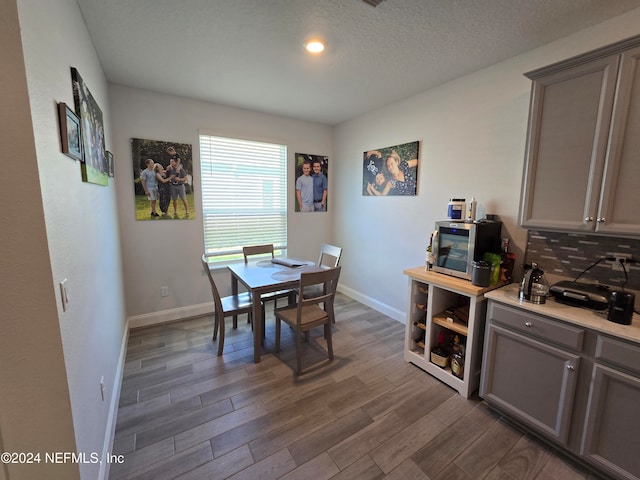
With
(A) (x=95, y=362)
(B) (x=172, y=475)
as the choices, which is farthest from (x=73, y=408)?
(B) (x=172, y=475)

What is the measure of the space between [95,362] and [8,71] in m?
1.40

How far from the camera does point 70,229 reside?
1.21 metres

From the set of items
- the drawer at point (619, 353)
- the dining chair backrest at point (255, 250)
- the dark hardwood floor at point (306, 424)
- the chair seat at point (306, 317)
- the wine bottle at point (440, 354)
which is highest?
the dining chair backrest at point (255, 250)

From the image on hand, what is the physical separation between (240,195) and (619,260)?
362 centimetres

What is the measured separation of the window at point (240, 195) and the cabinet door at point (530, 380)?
290 centimetres

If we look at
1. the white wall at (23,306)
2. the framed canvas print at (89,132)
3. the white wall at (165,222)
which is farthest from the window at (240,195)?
the white wall at (23,306)

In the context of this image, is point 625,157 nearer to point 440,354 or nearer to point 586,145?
point 586,145

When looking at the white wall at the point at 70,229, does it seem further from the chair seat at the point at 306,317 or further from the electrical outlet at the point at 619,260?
the electrical outlet at the point at 619,260

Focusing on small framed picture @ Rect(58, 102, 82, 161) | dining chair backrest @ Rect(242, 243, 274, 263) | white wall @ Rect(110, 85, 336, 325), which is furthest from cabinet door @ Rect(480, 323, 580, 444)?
white wall @ Rect(110, 85, 336, 325)

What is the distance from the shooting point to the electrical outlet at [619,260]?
66.8 inches

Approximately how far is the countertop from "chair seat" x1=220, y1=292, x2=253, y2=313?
6.89 feet

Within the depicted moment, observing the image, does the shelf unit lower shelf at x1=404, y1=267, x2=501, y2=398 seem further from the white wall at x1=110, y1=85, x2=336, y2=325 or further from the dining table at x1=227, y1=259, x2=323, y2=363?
the white wall at x1=110, y1=85, x2=336, y2=325

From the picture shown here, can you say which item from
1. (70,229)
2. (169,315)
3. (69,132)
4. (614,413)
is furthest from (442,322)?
(169,315)

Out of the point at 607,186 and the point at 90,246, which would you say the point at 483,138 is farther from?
the point at 90,246
